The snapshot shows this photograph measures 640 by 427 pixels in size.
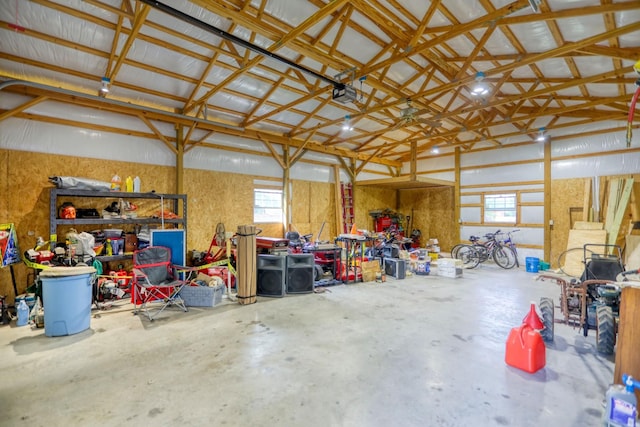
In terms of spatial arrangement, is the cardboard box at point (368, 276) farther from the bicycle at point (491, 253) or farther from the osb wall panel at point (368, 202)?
the osb wall panel at point (368, 202)

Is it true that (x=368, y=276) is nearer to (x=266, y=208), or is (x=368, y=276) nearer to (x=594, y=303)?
(x=266, y=208)

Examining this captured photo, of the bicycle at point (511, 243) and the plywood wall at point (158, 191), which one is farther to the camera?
the bicycle at point (511, 243)

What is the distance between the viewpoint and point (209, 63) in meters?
5.33

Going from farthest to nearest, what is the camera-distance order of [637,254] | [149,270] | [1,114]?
[637,254] < [1,114] < [149,270]

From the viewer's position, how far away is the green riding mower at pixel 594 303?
121 inches

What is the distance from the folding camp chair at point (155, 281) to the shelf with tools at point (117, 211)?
142 cm

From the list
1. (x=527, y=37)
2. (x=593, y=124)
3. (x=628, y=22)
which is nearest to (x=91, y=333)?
(x=527, y=37)

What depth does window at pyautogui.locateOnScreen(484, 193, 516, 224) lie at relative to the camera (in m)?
9.30

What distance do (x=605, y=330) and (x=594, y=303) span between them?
432 millimetres

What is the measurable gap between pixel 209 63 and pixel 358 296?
5.15 metres

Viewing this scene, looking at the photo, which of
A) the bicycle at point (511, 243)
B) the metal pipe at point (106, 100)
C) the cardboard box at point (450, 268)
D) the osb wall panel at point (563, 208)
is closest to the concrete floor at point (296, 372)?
the cardboard box at point (450, 268)

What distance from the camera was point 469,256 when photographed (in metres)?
8.79

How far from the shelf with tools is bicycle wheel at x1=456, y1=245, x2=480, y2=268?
801 centimetres

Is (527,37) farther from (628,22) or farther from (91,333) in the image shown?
(91,333)
